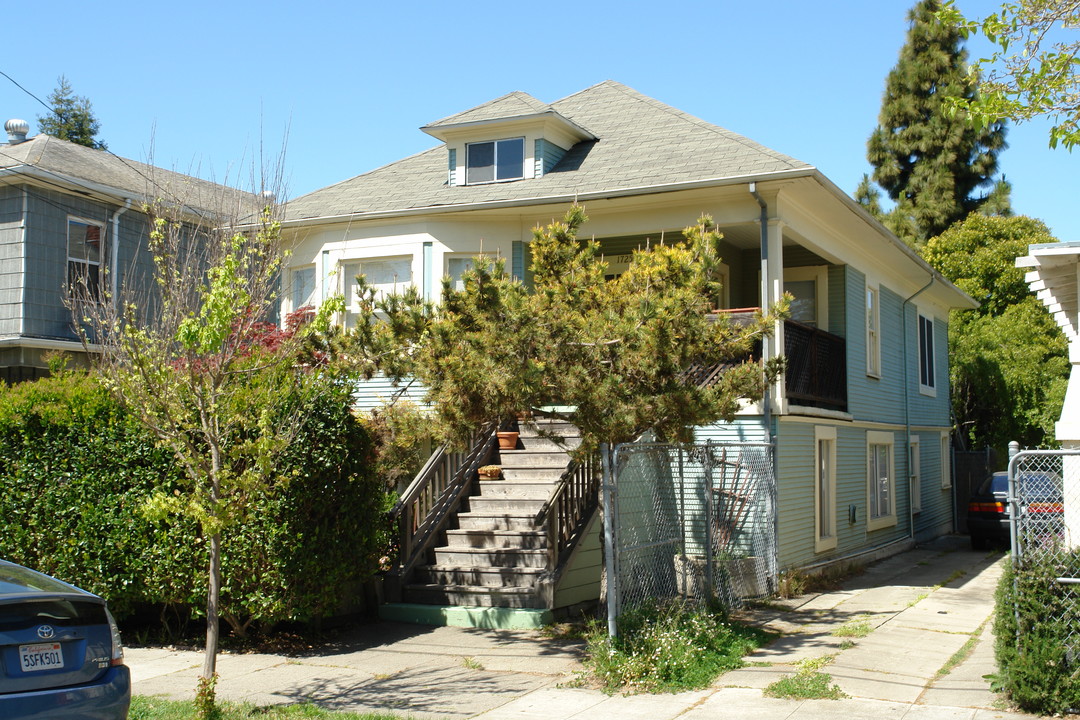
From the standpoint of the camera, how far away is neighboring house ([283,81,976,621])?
13.3 meters

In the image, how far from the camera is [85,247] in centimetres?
1711

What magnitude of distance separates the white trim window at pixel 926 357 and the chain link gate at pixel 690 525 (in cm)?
1022

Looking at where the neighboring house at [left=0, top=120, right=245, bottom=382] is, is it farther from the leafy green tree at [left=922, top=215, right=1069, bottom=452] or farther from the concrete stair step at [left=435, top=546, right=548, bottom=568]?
the leafy green tree at [left=922, top=215, right=1069, bottom=452]

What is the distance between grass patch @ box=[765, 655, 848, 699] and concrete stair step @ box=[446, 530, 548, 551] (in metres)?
3.79

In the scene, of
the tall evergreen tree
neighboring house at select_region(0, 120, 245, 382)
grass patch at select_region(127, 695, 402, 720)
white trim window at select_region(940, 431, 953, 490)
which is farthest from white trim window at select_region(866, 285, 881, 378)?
the tall evergreen tree

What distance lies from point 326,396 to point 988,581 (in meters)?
10.6

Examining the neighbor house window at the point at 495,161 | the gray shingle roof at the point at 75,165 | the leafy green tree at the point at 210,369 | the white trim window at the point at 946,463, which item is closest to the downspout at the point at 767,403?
the neighbor house window at the point at 495,161

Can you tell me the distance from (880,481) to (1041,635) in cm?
1175

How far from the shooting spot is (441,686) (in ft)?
26.8

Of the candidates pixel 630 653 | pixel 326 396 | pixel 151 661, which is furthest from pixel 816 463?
pixel 151 661

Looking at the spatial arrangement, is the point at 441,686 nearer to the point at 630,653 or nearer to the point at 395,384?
the point at 630,653

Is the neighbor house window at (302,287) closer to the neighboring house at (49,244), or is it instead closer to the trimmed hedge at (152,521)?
the neighboring house at (49,244)

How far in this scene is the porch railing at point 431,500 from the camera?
11.5 m

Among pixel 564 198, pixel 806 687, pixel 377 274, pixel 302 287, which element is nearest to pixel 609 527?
pixel 806 687
